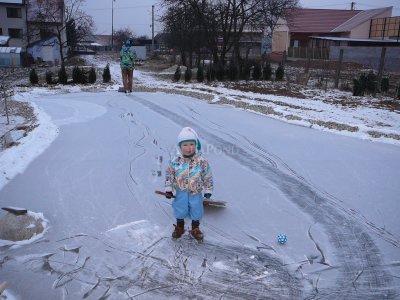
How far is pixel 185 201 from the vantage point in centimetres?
373

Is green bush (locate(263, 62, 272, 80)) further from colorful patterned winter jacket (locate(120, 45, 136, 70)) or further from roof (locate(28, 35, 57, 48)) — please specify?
roof (locate(28, 35, 57, 48))

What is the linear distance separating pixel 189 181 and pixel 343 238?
5.02ft

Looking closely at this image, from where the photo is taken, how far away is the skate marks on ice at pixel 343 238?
10.1ft

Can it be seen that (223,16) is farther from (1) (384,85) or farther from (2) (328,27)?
(2) (328,27)

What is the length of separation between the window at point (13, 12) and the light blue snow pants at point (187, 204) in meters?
45.6

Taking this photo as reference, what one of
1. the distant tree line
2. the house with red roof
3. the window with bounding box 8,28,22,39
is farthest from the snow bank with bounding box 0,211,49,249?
the window with bounding box 8,28,22,39

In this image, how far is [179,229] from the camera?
378 centimetres

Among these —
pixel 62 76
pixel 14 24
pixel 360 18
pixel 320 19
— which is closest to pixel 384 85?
pixel 62 76

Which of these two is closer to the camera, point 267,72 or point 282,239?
point 282,239

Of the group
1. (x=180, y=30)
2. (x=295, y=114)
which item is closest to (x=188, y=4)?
(x=180, y=30)

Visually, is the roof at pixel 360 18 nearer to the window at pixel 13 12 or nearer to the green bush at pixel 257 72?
the green bush at pixel 257 72

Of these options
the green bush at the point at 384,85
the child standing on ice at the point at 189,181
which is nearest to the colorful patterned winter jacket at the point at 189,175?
the child standing on ice at the point at 189,181

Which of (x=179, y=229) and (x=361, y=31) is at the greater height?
(x=361, y=31)

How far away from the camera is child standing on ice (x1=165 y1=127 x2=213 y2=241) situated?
12.0ft
